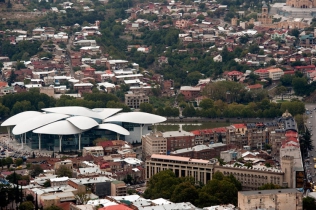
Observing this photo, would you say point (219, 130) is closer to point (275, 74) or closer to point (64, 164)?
point (64, 164)

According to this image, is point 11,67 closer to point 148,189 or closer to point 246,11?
point 246,11

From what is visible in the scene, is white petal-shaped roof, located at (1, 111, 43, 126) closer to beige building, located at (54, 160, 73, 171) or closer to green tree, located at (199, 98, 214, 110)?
green tree, located at (199, 98, 214, 110)

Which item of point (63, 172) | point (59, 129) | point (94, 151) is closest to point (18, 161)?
point (94, 151)

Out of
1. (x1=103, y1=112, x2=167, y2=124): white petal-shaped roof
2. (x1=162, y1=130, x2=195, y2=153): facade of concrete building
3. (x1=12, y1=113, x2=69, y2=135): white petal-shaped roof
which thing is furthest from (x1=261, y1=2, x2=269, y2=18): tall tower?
(x1=162, y1=130, x2=195, y2=153): facade of concrete building

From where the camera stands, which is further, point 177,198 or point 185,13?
point 185,13

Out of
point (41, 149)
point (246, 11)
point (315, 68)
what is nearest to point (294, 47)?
point (315, 68)

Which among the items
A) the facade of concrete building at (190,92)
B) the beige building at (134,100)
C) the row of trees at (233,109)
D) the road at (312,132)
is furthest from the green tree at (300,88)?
the beige building at (134,100)
